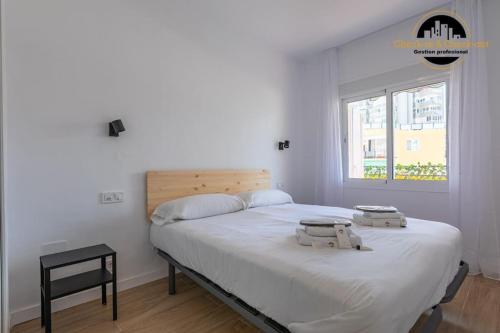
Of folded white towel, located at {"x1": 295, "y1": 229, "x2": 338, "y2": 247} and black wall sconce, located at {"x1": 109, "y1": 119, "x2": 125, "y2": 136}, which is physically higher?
black wall sconce, located at {"x1": 109, "y1": 119, "x2": 125, "y2": 136}

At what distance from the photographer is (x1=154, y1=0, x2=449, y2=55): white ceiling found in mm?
2709

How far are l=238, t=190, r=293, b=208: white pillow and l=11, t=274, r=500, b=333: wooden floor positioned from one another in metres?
1.06

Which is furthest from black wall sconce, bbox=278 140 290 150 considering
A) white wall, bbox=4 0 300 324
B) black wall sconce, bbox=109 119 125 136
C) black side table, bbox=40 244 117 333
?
black side table, bbox=40 244 117 333

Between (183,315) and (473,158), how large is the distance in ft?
10.1

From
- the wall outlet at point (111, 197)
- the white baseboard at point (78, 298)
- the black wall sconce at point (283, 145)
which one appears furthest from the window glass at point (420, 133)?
the wall outlet at point (111, 197)

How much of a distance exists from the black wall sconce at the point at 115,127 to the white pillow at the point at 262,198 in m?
1.47

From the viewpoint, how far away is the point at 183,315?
192 centimetres

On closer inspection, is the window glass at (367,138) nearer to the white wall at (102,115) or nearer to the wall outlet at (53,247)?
the white wall at (102,115)

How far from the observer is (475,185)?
257 cm

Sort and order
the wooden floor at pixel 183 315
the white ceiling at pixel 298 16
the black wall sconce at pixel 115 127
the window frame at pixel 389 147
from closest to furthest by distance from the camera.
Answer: the wooden floor at pixel 183 315
the black wall sconce at pixel 115 127
the white ceiling at pixel 298 16
the window frame at pixel 389 147

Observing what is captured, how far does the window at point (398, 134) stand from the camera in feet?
9.74

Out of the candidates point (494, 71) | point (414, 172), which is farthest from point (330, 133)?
point (494, 71)

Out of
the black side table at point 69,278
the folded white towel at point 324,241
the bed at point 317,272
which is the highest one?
the folded white towel at point 324,241

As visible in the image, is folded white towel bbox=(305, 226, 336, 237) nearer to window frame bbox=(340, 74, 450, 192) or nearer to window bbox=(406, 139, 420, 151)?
window frame bbox=(340, 74, 450, 192)
